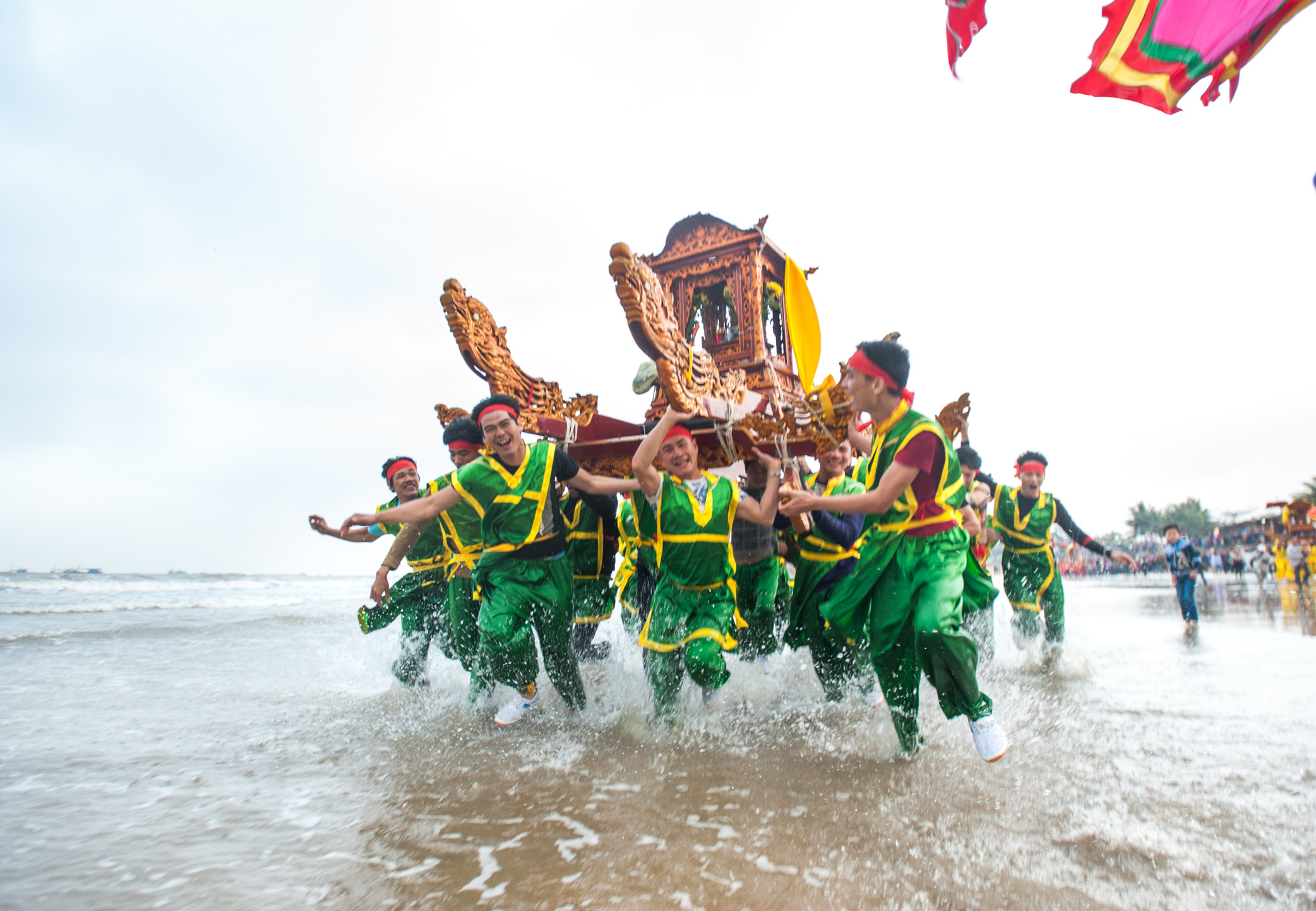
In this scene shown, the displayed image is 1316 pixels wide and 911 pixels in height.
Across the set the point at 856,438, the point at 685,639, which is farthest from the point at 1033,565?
the point at 685,639

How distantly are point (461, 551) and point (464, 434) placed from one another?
815 millimetres

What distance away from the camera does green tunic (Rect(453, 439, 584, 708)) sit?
14.3 ft

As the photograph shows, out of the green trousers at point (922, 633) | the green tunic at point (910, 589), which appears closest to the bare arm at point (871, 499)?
the green tunic at point (910, 589)

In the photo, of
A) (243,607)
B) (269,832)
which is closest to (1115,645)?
(269,832)

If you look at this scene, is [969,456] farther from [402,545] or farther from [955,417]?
[402,545]

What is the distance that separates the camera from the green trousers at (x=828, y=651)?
4.92 meters

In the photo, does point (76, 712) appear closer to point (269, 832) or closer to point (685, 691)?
point (269, 832)

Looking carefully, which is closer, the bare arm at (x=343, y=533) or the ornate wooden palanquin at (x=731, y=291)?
the bare arm at (x=343, y=533)

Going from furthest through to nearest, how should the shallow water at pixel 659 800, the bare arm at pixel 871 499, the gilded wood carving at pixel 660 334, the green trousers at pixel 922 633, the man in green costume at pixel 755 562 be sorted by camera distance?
the man in green costume at pixel 755 562, the gilded wood carving at pixel 660 334, the bare arm at pixel 871 499, the green trousers at pixel 922 633, the shallow water at pixel 659 800

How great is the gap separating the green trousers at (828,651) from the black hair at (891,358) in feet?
6.07

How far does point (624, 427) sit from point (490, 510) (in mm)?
1580

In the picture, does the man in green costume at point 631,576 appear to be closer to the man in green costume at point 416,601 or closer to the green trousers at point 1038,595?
the man in green costume at point 416,601

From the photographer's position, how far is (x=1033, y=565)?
22.4 ft

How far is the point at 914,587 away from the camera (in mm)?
3484
